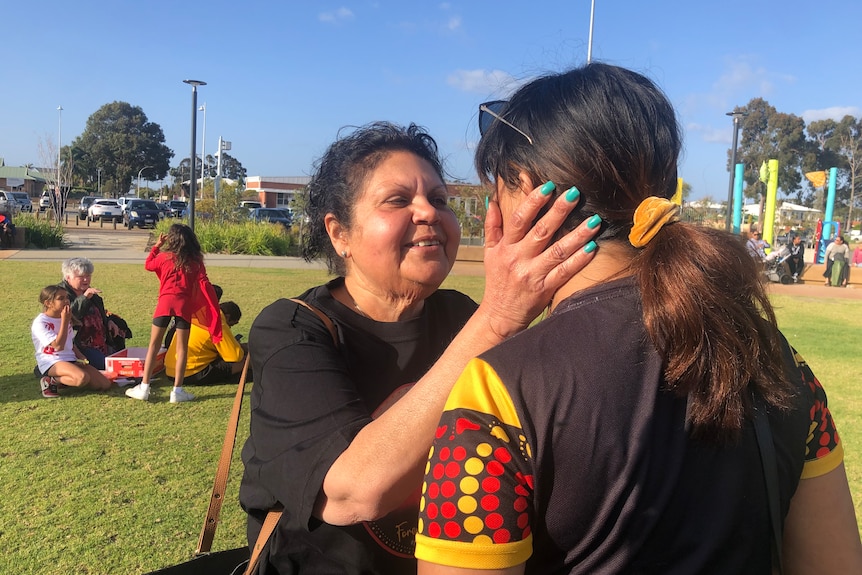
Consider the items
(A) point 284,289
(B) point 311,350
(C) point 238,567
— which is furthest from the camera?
(A) point 284,289

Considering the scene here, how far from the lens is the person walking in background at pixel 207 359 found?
6840mm

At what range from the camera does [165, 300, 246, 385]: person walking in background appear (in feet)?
22.4

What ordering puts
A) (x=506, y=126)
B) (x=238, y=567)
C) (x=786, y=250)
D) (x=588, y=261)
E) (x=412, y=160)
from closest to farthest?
(x=588, y=261) < (x=506, y=126) < (x=238, y=567) < (x=412, y=160) < (x=786, y=250)

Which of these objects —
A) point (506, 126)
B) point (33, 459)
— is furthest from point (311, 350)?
point (33, 459)

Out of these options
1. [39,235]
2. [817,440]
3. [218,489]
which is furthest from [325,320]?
[39,235]

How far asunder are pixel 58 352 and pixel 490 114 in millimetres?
6363

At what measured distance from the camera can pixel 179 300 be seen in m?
6.52

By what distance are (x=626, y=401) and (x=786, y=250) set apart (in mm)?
23794

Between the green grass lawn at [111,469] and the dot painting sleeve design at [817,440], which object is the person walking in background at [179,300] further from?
the dot painting sleeve design at [817,440]

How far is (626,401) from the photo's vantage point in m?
1.04

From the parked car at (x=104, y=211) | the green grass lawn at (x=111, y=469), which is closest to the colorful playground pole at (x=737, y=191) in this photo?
the green grass lawn at (x=111, y=469)

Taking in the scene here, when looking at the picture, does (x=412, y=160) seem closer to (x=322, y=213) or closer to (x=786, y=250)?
(x=322, y=213)

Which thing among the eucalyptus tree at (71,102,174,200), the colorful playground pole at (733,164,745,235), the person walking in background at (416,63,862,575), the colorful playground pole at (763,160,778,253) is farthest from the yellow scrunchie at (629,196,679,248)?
the eucalyptus tree at (71,102,174,200)

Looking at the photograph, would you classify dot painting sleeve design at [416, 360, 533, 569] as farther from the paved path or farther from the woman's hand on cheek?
the paved path
